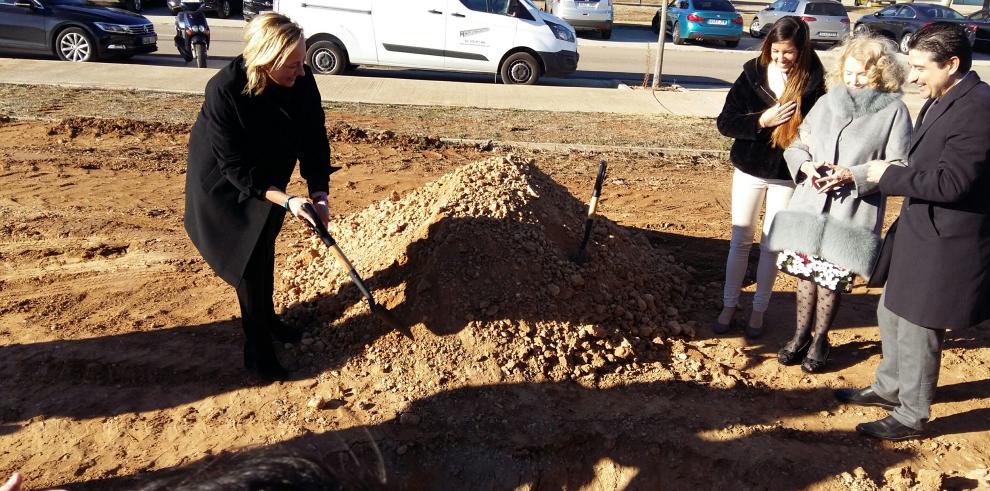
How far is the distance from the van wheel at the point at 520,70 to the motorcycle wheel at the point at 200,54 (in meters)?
4.98

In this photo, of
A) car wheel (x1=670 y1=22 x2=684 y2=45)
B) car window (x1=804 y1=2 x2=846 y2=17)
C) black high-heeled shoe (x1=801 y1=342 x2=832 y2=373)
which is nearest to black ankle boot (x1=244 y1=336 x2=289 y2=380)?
black high-heeled shoe (x1=801 y1=342 x2=832 y2=373)

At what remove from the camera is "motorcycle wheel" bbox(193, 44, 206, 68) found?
13781 millimetres

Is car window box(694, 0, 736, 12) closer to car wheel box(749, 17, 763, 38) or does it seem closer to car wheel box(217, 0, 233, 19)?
car wheel box(749, 17, 763, 38)

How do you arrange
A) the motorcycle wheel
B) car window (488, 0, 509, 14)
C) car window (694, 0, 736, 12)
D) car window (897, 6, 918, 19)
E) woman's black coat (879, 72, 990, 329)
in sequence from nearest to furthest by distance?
1. woman's black coat (879, 72, 990, 329)
2. car window (488, 0, 509, 14)
3. the motorcycle wheel
4. car window (694, 0, 736, 12)
5. car window (897, 6, 918, 19)

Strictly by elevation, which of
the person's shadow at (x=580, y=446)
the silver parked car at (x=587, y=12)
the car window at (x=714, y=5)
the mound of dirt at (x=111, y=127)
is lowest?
the person's shadow at (x=580, y=446)

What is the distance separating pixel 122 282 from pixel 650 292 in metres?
3.45

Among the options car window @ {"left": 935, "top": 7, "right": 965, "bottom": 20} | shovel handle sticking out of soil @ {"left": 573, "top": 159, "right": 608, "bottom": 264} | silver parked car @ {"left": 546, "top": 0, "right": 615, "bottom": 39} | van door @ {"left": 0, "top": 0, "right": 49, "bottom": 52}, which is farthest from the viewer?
car window @ {"left": 935, "top": 7, "right": 965, "bottom": 20}

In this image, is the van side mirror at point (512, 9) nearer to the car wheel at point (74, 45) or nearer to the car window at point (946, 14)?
the car wheel at point (74, 45)

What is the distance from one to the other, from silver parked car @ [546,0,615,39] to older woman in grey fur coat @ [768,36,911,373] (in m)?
18.4

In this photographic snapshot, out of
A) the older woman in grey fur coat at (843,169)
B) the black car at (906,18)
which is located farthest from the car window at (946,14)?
the older woman in grey fur coat at (843,169)

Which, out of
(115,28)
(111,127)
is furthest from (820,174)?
(115,28)

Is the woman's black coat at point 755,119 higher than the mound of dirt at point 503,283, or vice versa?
the woman's black coat at point 755,119

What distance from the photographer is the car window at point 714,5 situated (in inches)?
863

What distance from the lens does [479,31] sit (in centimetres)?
1344
